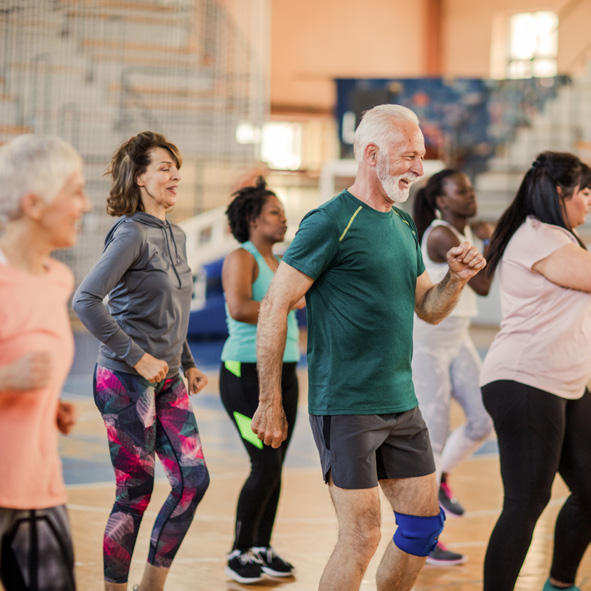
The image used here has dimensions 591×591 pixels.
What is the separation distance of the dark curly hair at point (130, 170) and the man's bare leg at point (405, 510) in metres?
1.28

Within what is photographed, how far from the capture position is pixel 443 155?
55.1 ft

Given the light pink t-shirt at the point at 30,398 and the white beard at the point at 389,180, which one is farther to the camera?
the white beard at the point at 389,180

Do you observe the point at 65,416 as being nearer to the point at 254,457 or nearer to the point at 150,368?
the point at 150,368

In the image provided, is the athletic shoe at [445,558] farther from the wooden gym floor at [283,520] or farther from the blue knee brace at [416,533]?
the blue knee brace at [416,533]

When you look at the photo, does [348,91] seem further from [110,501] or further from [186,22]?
[110,501]

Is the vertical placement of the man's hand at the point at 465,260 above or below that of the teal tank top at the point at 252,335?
above

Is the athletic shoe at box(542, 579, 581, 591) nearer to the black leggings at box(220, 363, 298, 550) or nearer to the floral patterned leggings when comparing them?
the black leggings at box(220, 363, 298, 550)

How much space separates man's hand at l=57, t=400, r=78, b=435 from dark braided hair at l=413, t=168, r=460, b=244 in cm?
269

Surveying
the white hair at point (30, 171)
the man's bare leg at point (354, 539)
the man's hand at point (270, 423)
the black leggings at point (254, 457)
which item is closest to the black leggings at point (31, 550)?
the white hair at point (30, 171)

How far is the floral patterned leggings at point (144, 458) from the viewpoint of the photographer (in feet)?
10.5

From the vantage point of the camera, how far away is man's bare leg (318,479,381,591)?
9.16 feet

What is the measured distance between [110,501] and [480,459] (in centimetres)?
269

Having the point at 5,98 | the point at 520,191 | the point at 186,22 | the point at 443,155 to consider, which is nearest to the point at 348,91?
the point at 443,155

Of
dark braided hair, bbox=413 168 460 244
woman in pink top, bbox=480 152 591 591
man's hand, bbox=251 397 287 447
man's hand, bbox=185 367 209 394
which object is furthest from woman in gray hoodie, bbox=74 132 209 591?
dark braided hair, bbox=413 168 460 244
